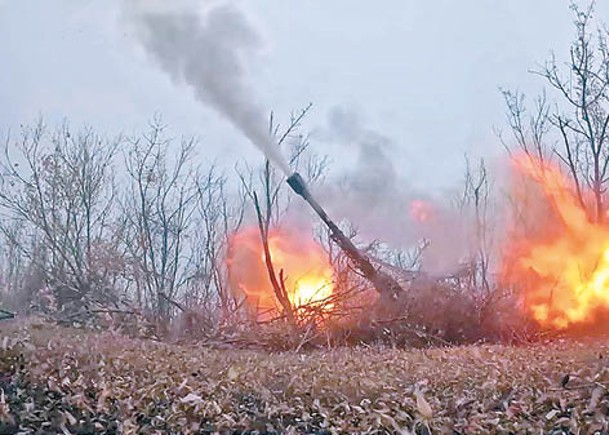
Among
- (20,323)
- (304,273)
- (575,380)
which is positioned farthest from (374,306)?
(575,380)

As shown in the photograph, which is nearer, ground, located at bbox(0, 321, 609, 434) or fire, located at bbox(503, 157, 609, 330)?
ground, located at bbox(0, 321, 609, 434)

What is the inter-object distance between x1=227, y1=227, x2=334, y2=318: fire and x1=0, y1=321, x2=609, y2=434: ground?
5.55m

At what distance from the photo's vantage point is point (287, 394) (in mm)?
6723

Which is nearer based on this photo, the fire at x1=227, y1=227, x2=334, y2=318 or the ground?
the ground

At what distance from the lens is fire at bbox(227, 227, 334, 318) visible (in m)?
14.4

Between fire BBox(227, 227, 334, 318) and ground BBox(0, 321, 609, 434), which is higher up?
fire BBox(227, 227, 334, 318)

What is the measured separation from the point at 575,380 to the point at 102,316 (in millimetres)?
8751

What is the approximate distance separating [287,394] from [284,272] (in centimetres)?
948

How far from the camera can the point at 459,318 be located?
13.7 m

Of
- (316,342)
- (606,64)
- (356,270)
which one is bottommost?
(316,342)

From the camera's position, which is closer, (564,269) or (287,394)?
(287,394)

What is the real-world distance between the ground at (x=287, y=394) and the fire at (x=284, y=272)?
555cm

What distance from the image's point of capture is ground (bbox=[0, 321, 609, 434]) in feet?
18.8

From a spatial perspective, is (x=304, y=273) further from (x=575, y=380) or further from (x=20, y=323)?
(x=575, y=380)
